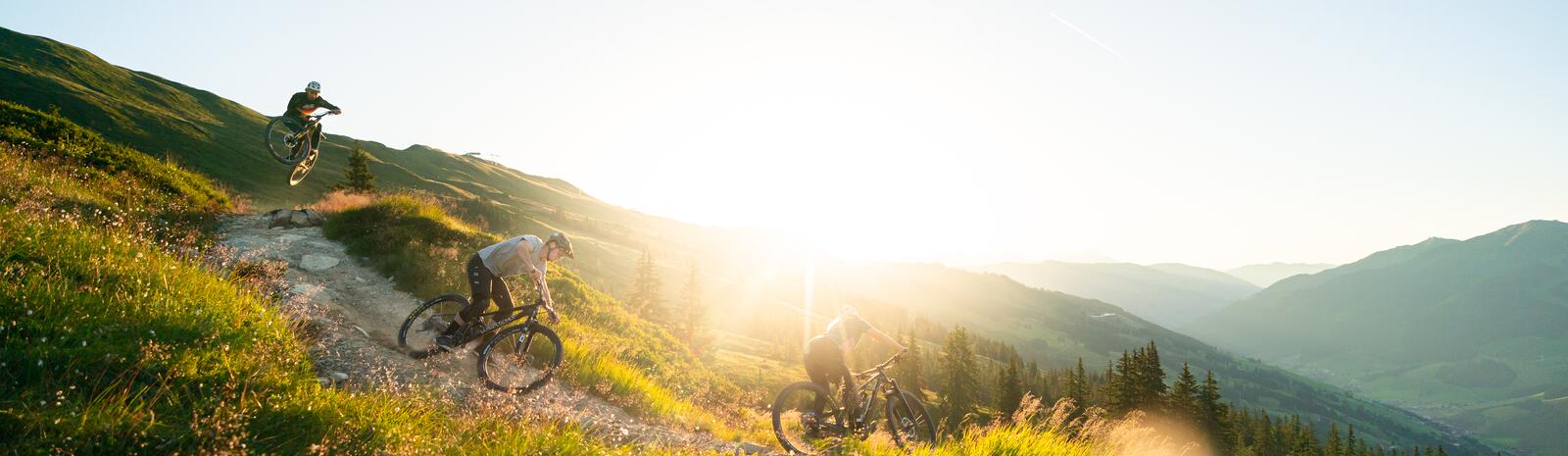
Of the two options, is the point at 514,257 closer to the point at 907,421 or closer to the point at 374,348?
the point at 374,348

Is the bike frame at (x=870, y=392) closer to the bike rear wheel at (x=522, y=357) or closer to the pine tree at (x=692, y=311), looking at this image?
the bike rear wheel at (x=522, y=357)

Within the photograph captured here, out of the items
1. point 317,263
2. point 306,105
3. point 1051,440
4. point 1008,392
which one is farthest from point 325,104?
point 1008,392

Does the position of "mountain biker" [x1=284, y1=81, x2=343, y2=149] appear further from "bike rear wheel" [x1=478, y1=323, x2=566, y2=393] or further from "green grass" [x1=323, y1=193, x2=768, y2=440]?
"bike rear wheel" [x1=478, y1=323, x2=566, y2=393]

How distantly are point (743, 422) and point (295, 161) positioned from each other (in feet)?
47.7

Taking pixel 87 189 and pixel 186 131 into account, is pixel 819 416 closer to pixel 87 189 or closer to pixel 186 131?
pixel 87 189

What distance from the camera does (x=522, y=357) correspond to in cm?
1131

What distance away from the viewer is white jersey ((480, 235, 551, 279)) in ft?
35.3

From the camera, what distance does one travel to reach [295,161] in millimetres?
16891

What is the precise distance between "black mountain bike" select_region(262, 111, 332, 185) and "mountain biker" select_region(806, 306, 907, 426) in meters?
15.3

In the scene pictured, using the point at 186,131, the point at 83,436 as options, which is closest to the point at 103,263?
the point at 83,436

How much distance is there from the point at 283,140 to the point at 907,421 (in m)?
18.3

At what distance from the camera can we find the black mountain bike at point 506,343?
35.5 ft

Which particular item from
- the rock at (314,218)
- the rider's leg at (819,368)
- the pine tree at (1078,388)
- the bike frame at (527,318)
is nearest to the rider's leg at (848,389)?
the rider's leg at (819,368)

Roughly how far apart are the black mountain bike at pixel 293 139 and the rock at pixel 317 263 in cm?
281
